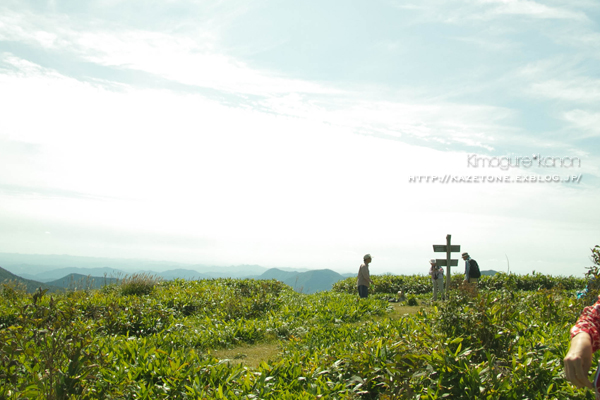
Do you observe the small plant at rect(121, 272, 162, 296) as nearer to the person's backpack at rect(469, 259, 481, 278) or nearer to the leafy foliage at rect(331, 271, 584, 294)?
the leafy foliage at rect(331, 271, 584, 294)

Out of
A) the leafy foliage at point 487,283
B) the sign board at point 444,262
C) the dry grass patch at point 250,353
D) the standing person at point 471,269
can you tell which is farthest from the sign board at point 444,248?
→ the leafy foliage at point 487,283

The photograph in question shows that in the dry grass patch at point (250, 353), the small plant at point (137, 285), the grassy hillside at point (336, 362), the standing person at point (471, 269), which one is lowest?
the dry grass patch at point (250, 353)

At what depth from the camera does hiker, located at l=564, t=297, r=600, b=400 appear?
179 cm

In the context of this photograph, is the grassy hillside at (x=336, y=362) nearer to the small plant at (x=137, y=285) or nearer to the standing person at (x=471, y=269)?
the standing person at (x=471, y=269)

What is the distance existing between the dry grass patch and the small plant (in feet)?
23.2

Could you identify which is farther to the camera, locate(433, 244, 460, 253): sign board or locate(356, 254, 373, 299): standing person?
locate(356, 254, 373, 299): standing person

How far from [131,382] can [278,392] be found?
1669 mm

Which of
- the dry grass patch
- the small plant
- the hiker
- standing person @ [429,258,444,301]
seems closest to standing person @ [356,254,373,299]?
standing person @ [429,258,444,301]

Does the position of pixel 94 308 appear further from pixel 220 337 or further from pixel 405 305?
pixel 405 305

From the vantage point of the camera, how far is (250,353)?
747cm

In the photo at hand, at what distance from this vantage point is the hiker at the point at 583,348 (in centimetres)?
179

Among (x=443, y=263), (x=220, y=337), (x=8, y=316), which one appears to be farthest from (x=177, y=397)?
(x=443, y=263)

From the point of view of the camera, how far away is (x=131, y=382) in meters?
4.36

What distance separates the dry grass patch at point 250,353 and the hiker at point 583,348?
557cm
